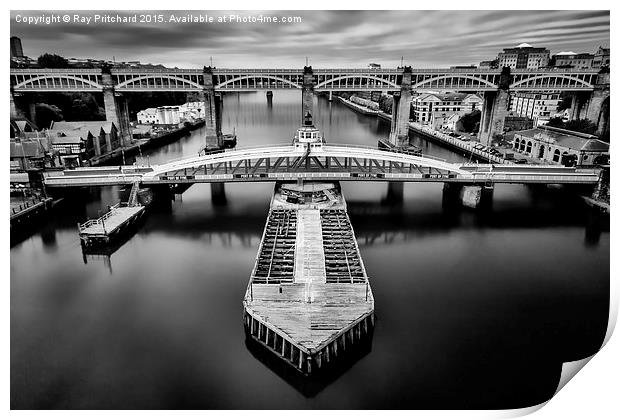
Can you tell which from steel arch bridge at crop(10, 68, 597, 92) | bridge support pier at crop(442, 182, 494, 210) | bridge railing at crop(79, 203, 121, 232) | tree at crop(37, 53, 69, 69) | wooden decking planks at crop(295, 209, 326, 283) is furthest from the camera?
steel arch bridge at crop(10, 68, 597, 92)

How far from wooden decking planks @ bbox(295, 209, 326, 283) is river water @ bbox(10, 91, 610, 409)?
702 mm

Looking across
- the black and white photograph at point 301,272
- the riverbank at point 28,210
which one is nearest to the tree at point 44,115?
the black and white photograph at point 301,272

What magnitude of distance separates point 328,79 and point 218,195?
653 centimetres

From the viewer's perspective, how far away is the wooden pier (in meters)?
3.43

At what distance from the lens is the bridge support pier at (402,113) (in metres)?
12.6

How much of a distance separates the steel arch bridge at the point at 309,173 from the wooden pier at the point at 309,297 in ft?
6.02

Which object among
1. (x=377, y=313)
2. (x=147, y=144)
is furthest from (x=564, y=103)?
(x=147, y=144)

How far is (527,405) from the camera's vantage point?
3033mm

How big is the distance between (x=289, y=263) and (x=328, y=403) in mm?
1907

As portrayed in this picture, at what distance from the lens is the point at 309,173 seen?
7.17 metres

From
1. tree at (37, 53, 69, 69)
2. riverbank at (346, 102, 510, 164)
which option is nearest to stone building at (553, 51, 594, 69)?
riverbank at (346, 102, 510, 164)

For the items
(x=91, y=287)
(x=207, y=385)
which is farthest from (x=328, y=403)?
(x=91, y=287)

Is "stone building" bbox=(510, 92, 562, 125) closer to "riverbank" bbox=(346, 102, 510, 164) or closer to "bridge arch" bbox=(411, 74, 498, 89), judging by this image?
"bridge arch" bbox=(411, 74, 498, 89)

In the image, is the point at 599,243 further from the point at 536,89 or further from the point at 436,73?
the point at 436,73
